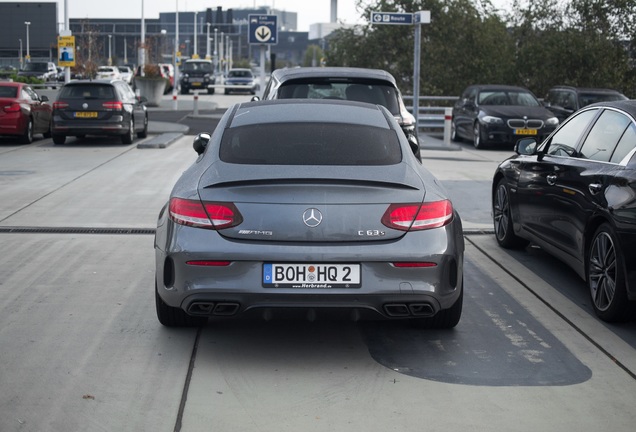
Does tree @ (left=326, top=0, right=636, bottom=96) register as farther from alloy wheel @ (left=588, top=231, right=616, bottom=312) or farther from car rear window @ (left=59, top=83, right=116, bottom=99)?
alloy wheel @ (left=588, top=231, right=616, bottom=312)

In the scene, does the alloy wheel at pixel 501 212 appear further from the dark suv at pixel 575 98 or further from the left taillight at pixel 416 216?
the dark suv at pixel 575 98

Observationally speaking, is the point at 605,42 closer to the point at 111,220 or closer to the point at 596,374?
the point at 111,220

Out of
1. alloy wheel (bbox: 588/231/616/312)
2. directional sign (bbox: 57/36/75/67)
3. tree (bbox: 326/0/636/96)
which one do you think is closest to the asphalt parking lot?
alloy wheel (bbox: 588/231/616/312)

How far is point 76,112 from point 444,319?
56.7 ft

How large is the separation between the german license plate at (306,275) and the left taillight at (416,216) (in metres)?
0.33

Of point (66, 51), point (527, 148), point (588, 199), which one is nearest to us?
point (588, 199)

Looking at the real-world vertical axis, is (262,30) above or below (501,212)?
above

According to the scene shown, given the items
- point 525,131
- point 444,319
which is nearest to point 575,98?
point 525,131

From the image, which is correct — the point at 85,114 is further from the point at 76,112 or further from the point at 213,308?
the point at 213,308

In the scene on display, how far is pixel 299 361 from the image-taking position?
5.90 metres

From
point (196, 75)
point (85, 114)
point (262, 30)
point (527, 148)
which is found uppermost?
point (262, 30)

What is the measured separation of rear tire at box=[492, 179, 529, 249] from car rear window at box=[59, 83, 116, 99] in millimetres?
14191

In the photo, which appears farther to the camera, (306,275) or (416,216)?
(416,216)

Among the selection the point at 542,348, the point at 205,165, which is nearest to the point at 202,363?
the point at 205,165
